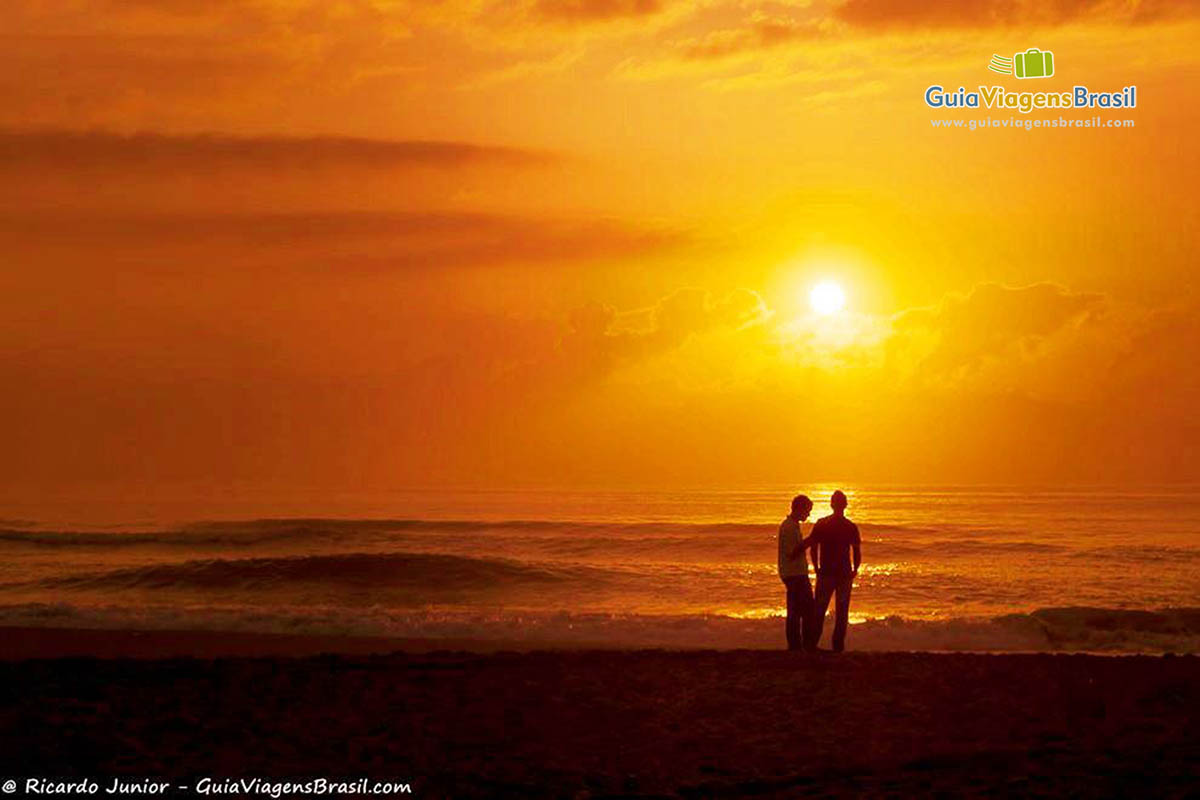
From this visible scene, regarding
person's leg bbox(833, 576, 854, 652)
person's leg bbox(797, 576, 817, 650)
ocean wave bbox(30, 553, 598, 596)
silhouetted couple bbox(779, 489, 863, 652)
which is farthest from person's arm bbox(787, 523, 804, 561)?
ocean wave bbox(30, 553, 598, 596)

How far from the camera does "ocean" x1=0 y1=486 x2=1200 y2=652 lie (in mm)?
20422

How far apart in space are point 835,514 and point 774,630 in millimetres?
6315

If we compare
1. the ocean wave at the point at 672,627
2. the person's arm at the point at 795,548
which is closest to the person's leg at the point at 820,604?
the person's arm at the point at 795,548

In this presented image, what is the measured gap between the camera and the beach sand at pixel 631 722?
8766 millimetres

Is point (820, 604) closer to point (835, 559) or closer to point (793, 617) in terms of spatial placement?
point (793, 617)

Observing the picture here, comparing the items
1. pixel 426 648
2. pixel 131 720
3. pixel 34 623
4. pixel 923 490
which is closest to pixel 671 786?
pixel 131 720

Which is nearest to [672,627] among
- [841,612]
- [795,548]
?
[841,612]

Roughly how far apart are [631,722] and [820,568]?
4.91 meters

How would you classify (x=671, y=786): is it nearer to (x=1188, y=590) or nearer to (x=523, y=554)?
(x=1188, y=590)

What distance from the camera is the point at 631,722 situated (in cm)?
1052

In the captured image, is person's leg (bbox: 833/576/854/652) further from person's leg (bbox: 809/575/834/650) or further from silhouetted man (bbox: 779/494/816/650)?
silhouetted man (bbox: 779/494/816/650)

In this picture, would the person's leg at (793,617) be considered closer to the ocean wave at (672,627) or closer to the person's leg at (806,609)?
the person's leg at (806,609)

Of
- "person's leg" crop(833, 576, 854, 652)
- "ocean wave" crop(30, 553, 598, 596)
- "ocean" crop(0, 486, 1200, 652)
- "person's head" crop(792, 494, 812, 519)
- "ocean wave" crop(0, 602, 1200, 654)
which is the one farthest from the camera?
"ocean wave" crop(30, 553, 598, 596)

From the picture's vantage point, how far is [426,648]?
1814 centimetres
